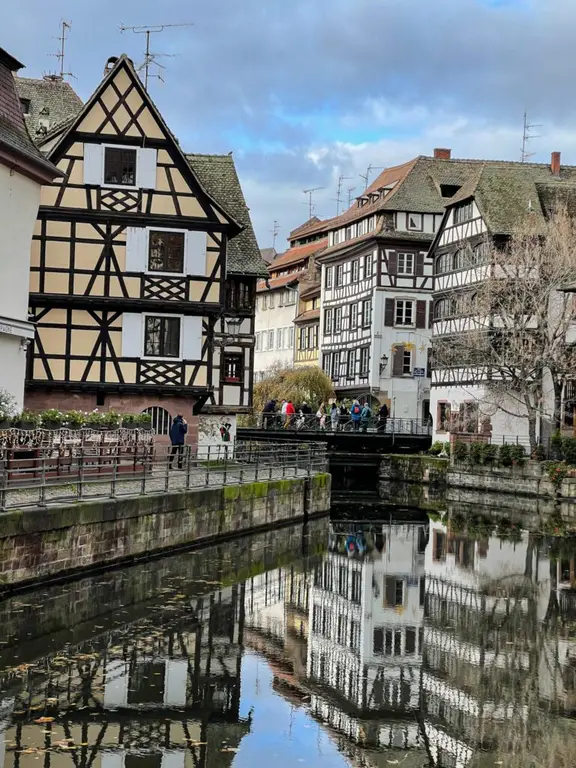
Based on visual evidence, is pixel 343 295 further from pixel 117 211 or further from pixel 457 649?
pixel 457 649

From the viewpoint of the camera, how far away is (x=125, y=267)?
41.7m

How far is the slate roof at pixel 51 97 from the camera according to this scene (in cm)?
5088

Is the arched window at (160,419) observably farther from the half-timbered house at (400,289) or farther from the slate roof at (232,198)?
the half-timbered house at (400,289)

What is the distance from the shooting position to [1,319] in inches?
1223

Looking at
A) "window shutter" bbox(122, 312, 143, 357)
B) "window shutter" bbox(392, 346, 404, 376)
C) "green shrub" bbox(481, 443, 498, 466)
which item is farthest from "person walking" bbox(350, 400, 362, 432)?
"window shutter" bbox(122, 312, 143, 357)

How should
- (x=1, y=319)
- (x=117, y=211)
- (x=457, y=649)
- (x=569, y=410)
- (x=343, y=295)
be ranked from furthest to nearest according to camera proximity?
(x=343, y=295), (x=569, y=410), (x=117, y=211), (x=1, y=319), (x=457, y=649)

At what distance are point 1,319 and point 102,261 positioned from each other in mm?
10865

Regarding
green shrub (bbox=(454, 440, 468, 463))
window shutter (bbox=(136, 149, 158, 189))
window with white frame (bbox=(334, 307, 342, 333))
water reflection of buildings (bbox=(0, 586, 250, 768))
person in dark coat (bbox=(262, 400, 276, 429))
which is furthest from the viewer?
window with white frame (bbox=(334, 307, 342, 333))

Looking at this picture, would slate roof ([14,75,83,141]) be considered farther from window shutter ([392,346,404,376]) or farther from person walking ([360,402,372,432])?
window shutter ([392,346,404,376])

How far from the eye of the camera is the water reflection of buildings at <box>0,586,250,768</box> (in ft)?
46.4

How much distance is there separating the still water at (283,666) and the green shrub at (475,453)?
986 inches

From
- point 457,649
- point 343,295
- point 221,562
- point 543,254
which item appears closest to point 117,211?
point 221,562

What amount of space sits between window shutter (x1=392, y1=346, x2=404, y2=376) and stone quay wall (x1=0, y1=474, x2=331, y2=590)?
37.7 meters

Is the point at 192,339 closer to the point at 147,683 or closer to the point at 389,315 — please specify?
the point at 147,683
